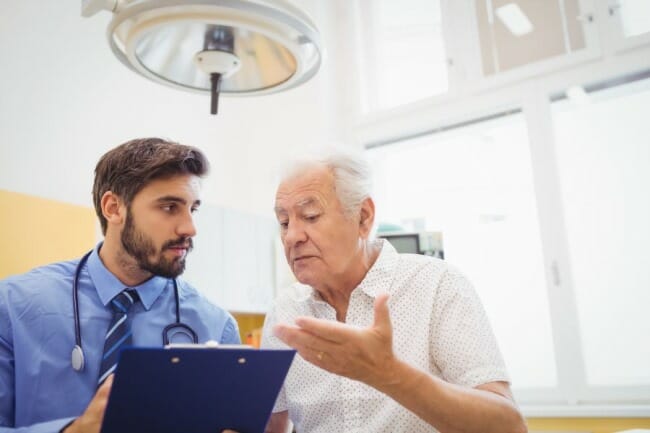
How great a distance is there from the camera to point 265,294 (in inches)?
118

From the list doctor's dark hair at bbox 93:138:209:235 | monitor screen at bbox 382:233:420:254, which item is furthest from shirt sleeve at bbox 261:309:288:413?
monitor screen at bbox 382:233:420:254

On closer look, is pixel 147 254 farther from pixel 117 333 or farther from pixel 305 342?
pixel 305 342

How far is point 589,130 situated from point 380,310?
2.52 metres

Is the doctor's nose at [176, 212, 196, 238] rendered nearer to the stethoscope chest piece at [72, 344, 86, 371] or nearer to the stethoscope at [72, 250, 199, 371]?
the stethoscope at [72, 250, 199, 371]

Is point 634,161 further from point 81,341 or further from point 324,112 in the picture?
point 81,341

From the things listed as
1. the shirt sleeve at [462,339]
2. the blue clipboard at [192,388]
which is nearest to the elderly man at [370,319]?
the shirt sleeve at [462,339]

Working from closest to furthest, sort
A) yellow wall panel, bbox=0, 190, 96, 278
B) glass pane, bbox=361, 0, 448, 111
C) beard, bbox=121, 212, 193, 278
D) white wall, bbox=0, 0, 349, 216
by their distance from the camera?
beard, bbox=121, 212, 193, 278, yellow wall panel, bbox=0, 190, 96, 278, white wall, bbox=0, 0, 349, 216, glass pane, bbox=361, 0, 448, 111

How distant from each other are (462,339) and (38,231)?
5.13ft

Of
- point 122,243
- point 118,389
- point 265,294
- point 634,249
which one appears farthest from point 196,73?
point 634,249

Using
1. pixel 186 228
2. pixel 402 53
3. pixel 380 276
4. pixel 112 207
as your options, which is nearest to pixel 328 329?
pixel 380 276

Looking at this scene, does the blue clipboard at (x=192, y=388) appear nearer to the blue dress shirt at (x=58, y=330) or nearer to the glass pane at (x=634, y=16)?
the blue dress shirt at (x=58, y=330)

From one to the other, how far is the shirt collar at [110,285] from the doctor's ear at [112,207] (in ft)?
0.31

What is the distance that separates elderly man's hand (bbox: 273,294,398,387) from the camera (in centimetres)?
82

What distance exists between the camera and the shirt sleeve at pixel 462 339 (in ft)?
3.62
